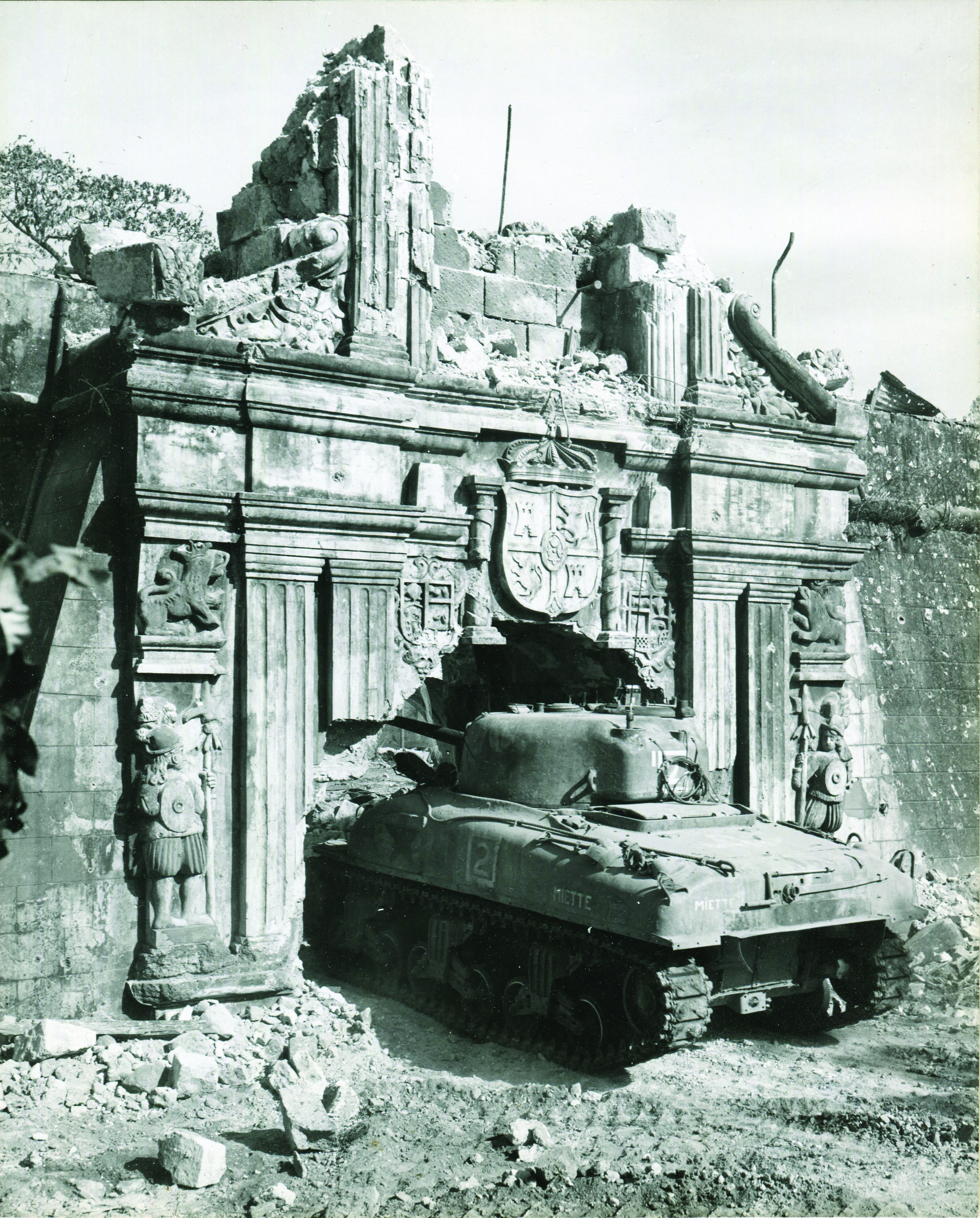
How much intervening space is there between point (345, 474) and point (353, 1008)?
150 inches

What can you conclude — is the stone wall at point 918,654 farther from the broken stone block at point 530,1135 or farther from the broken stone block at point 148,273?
the broken stone block at point 148,273

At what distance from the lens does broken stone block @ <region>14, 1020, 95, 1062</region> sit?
7.84 metres

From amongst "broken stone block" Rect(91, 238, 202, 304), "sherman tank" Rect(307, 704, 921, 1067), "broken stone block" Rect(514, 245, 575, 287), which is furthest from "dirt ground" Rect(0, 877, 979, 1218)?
"broken stone block" Rect(514, 245, 575, 287)

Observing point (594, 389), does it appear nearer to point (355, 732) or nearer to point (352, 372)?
point (352, 372)

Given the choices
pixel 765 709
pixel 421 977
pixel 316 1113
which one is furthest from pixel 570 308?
pixel 316 1113

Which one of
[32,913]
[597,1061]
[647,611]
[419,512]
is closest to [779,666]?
[647,611]

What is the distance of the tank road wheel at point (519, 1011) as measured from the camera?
8.95m

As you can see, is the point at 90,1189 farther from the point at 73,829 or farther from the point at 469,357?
the point at 469,357

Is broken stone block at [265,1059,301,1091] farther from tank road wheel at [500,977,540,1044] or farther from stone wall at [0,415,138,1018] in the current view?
tank road wheel at [500,977,540,1044]

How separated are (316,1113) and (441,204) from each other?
7.36 metres

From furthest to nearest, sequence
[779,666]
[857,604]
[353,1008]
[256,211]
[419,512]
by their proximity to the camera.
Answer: [857,604], [779,666], [256,211], [419,512], [353,1008]

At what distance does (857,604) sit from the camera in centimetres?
1319

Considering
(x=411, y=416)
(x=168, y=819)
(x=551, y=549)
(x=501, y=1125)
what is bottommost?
(x=501, y=1125)

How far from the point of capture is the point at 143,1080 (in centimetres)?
765
